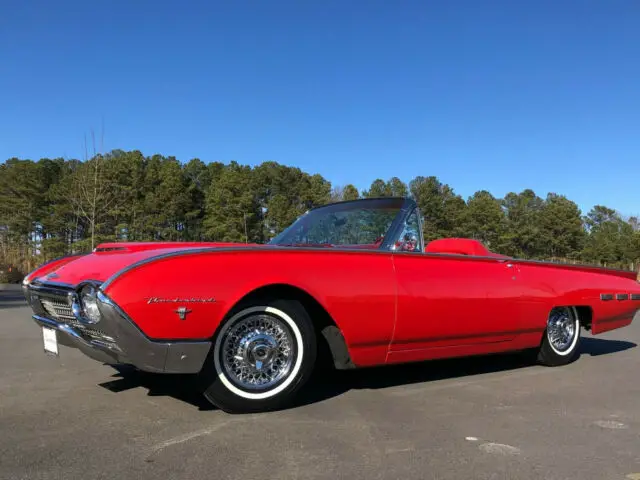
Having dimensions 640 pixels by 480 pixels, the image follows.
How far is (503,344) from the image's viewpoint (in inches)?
187

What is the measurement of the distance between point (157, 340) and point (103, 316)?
1.09ft

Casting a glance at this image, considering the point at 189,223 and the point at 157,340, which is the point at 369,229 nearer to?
the point at 157,340

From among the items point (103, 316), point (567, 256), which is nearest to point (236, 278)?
point (103, 316)

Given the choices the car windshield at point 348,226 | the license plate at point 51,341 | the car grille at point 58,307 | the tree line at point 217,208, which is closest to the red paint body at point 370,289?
the car grille at point 58,307

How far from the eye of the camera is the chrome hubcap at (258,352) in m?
3.42

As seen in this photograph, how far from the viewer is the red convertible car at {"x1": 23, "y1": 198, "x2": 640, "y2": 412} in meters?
3.12

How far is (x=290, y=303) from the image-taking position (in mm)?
3582

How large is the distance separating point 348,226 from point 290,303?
1500 millimetres

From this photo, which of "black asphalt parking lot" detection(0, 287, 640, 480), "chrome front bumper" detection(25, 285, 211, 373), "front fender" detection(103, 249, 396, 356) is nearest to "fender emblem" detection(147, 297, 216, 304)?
"front fender" detection(103, 249, 396, 356)

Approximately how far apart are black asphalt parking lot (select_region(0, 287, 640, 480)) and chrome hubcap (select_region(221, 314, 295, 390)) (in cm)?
24

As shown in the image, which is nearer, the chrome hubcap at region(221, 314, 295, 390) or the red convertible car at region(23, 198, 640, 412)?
the red convertible car at region(23, 198, 640, 412)

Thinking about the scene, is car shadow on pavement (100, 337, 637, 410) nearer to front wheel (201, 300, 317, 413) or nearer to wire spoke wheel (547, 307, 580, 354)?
front wheel (201, 300, 317, 413)

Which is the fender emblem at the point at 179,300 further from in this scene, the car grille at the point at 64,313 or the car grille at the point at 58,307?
the car grille at the point at 58,307

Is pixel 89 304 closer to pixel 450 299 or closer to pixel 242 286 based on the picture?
pixel 242 286
